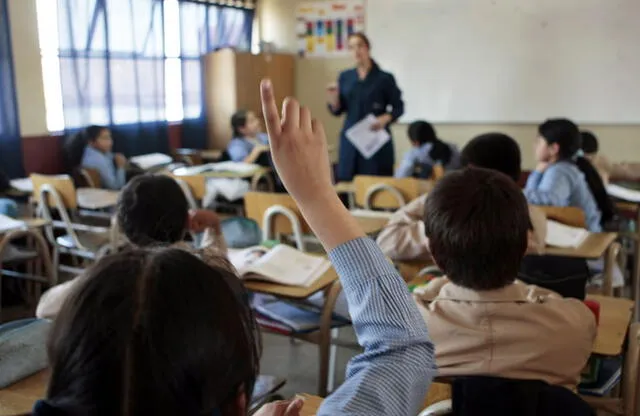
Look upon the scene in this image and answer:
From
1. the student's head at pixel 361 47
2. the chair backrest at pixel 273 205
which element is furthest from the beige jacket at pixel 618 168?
the chair backrest at pixel 273 205

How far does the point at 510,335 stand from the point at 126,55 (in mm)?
4980

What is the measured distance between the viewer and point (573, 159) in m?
3.30

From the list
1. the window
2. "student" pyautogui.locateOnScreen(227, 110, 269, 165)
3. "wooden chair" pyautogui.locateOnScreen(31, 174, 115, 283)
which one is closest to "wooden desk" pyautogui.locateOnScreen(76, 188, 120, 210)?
"wooden chair" pyautogui.locateOnScreen(31, 174, 115, 283)

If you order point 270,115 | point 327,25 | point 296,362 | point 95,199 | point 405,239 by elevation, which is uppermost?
point 327,25

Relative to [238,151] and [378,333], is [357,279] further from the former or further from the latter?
[238,151]

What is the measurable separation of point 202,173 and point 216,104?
2023 millimetres

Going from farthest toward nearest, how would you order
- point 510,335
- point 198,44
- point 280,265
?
point 198,44 < point 280,265 < point 510,335

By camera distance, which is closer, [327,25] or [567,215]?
[567,215]

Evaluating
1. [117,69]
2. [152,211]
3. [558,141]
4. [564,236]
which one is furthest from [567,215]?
[117,69]

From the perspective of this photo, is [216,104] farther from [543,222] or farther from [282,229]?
[543,222]

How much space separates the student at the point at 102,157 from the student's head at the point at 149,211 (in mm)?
2994

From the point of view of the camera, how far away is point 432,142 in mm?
4754

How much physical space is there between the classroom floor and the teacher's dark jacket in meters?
1.83

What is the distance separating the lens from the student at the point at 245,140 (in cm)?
584
